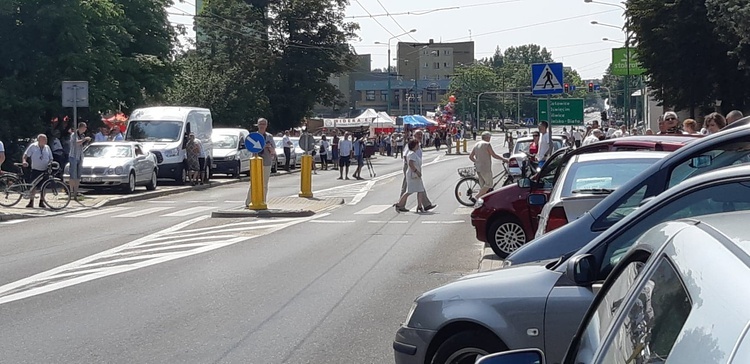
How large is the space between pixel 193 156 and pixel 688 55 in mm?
19706

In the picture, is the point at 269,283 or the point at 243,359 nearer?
the point at 243,359

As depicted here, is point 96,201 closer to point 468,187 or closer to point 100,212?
point 100,212

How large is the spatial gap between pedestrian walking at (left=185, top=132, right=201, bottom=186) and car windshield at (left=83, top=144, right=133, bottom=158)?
12.1ft

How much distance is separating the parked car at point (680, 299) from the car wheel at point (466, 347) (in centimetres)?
263

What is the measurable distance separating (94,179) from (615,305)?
25754 millimetres

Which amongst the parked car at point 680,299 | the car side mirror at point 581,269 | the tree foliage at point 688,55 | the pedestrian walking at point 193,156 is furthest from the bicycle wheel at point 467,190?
the parked car at point 680,299

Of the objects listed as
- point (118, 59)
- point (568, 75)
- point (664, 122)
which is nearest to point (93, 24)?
point (118, 59)

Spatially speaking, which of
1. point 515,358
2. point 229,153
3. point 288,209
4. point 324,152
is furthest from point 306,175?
point 515,358

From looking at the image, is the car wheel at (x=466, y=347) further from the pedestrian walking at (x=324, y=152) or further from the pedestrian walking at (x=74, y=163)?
the pedestrian walking at (x=324, y=152)

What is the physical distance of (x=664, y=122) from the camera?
56.4 ft

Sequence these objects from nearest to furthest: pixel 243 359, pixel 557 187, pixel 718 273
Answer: pixel 718 273
pixel 243 359
pixel 557 187

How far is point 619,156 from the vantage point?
9.91 metres

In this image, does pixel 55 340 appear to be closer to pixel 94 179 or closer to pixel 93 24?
pixel 94 179

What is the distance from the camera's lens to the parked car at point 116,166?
90.3 ft
